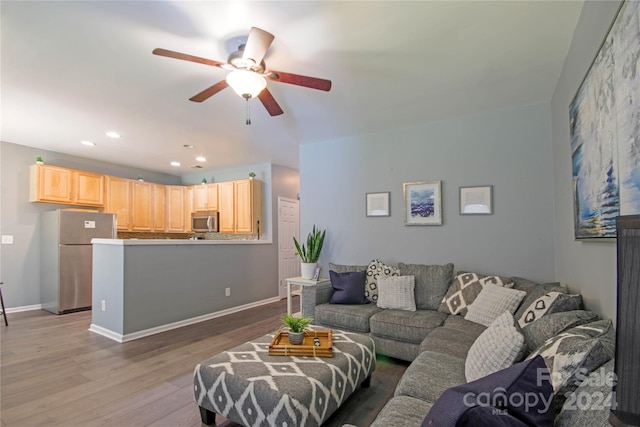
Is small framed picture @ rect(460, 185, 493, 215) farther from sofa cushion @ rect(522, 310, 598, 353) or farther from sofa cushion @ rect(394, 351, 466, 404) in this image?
sofa cushion @ rect(394, 351, 466, 404)

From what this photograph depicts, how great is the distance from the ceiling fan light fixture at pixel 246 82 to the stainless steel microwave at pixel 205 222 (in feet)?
14.2

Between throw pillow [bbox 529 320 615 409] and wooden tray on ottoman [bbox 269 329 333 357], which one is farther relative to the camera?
wooden tray on ottoman [bbox 269 329 333 357]

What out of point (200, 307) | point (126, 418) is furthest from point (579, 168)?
point (200, 307)

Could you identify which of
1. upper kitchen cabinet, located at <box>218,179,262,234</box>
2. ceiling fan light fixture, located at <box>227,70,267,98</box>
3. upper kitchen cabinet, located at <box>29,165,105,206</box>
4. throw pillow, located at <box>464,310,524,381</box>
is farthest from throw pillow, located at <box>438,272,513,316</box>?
upper kitchen cabinet, located at <box>29,165,105,206</box>

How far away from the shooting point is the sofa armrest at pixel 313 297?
3459 mm

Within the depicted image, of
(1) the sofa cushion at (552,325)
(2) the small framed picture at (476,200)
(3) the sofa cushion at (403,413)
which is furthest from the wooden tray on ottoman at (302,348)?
(2) the small framed picture at (476,200)

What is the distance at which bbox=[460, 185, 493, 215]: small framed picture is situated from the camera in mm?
3328

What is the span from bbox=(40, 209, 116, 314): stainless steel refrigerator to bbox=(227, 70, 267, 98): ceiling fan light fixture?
4.30 m

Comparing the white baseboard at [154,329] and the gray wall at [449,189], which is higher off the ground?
the gray wall at [449,189]

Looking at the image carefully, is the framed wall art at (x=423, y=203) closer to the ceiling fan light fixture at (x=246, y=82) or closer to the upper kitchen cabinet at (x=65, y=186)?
the ceiling fan light fixture at (x=246, y=82)

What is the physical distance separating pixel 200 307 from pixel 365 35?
4004mm

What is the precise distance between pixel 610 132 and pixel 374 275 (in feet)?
8.22

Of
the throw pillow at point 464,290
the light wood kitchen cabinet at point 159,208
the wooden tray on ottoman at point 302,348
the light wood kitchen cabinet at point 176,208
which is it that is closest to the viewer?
the wooden tray on ottoman at point 302,348

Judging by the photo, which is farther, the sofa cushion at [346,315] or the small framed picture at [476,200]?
the small framed picture at [476,200]
